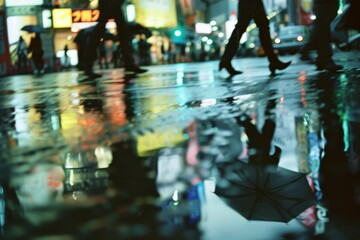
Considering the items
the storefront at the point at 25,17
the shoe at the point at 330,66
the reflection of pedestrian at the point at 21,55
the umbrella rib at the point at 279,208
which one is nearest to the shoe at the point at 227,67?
the shoe at the point at 330,66

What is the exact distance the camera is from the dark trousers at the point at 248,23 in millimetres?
7066

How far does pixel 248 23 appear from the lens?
7.09 m

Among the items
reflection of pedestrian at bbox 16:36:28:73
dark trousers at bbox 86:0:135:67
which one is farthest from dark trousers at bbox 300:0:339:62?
reflection of pedestrian at bbox 16:36:28:73

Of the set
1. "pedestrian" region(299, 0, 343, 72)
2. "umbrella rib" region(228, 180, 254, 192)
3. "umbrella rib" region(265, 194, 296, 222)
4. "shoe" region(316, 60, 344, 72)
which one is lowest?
"umbrella rib" region(265, 194, 296, 222)

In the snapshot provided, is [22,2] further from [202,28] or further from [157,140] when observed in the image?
[202,28]

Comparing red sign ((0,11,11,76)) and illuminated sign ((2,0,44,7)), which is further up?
illuminated sign ((2,0,44,7))

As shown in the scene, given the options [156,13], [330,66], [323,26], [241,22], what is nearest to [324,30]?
[323,26]

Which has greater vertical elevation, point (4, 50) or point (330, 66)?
point (4, 50)

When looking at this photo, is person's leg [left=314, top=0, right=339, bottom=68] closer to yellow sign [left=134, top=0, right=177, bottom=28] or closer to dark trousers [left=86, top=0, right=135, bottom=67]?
dark trousers [left=86, top=0, right=135, bottom=67]

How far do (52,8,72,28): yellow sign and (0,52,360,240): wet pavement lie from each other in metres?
37.1

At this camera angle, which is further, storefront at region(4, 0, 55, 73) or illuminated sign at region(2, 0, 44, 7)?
illuminated sign at region(2, 0, 44, 7)

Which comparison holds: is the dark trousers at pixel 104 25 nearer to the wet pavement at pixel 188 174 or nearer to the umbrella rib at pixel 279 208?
Answer: the wet pavement at pixel 188 174

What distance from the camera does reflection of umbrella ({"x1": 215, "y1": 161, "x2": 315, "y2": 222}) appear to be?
1.42m

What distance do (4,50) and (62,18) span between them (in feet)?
51.6
